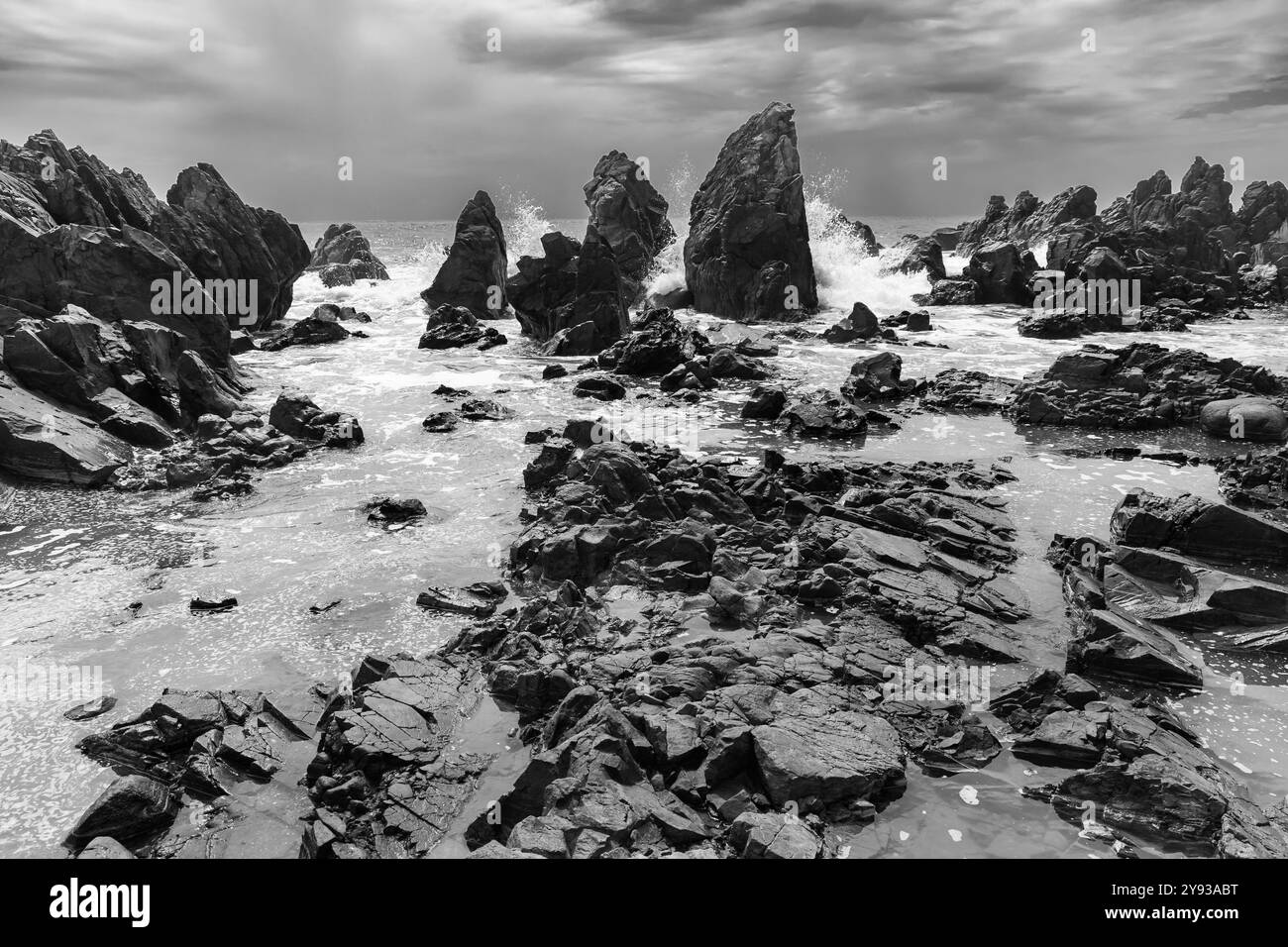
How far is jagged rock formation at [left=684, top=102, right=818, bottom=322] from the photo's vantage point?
155ft

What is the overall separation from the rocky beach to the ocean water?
7cm

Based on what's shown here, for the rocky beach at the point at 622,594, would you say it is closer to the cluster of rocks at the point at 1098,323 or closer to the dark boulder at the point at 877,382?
the dark boulder at the point at 877,382

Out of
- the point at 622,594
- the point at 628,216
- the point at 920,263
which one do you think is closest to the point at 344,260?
the point at 628,216

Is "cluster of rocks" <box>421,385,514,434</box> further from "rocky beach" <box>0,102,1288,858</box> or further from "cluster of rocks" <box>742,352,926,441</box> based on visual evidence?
"cluster of rocks" <box>742,352,926,441</box>

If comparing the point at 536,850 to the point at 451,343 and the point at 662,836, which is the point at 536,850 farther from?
the point at 451,343

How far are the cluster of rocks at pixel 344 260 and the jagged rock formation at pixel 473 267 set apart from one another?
18.6m

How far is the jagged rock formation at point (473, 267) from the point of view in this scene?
4988 centimetres

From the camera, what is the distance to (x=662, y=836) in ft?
22.8

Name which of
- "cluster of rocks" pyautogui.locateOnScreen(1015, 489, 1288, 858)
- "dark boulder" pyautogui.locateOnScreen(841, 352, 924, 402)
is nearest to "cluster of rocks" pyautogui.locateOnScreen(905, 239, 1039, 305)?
"dark boulder" pyautogui.locateOnScreen(841, 352, 924, 402)

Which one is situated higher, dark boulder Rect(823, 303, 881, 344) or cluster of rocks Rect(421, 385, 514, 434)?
dark boulder Rect(823, 303, 881, 344)

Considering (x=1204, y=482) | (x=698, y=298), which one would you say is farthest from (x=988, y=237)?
(x=1204, y=482)

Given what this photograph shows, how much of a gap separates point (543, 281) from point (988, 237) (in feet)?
218

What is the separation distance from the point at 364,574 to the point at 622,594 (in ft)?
15.2

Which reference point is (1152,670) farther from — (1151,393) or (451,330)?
(451,330)
